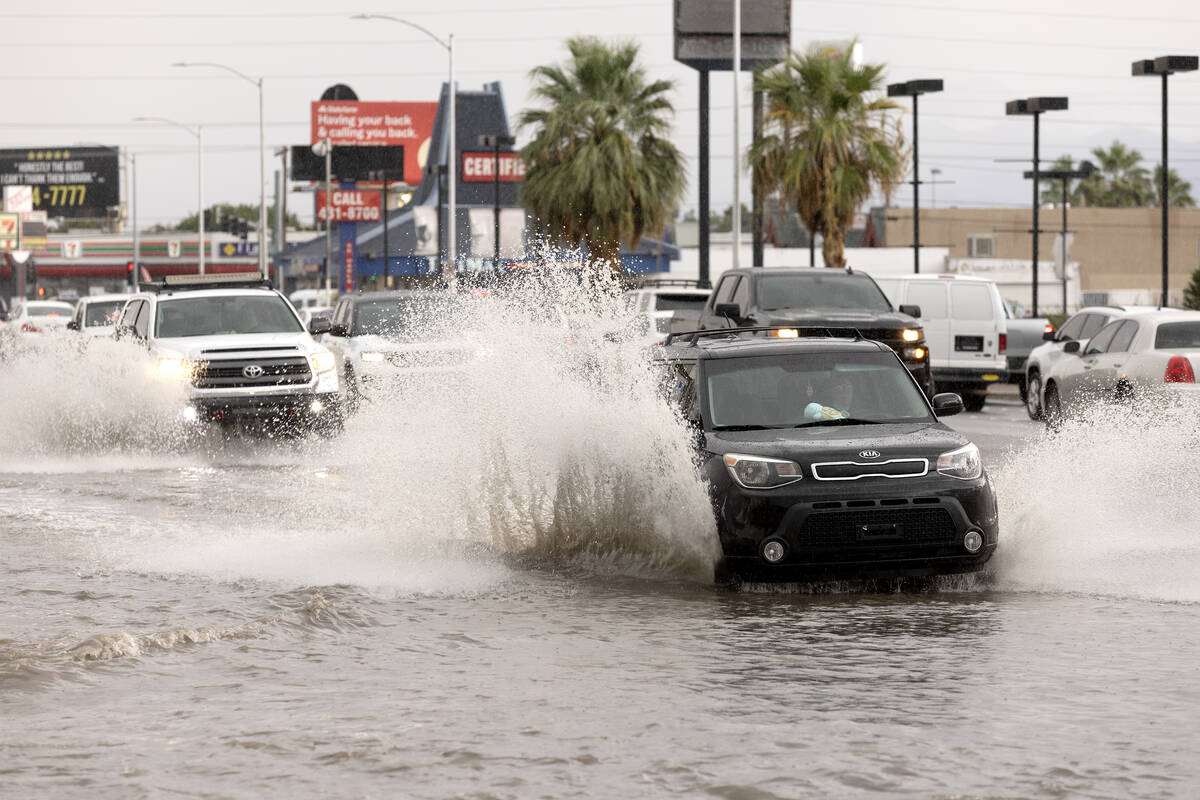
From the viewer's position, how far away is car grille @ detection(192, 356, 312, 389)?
2058 cm

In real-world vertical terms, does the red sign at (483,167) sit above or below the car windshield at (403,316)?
above

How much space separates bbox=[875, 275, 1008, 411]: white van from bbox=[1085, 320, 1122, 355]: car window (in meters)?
5.56

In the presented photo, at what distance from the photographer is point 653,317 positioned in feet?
90.5

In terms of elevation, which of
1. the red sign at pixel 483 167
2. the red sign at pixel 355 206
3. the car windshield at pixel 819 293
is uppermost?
the red sign at pixel 483 167

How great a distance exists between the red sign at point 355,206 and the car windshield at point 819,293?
65676mm

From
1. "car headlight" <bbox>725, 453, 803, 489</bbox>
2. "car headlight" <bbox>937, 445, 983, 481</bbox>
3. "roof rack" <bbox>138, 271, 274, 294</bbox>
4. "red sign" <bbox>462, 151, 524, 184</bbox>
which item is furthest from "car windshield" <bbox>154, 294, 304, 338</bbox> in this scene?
"red sign" <bbox>462, 151, 524, 184</bbox>

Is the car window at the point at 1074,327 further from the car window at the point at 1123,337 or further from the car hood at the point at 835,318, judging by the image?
the car hood at the point at 835,318

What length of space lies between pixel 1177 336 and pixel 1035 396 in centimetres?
472

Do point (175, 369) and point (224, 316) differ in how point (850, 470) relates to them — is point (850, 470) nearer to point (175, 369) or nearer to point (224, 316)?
point (175, 369)

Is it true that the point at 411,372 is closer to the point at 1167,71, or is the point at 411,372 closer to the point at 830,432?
the point at 830,432

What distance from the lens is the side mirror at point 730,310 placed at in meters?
22.1

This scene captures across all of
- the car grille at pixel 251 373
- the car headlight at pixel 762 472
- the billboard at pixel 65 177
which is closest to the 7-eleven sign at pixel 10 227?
the billboard at pixel 65 177

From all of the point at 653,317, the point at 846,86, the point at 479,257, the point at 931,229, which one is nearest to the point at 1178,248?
the point at 931,229

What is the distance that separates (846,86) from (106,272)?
8827 cm
